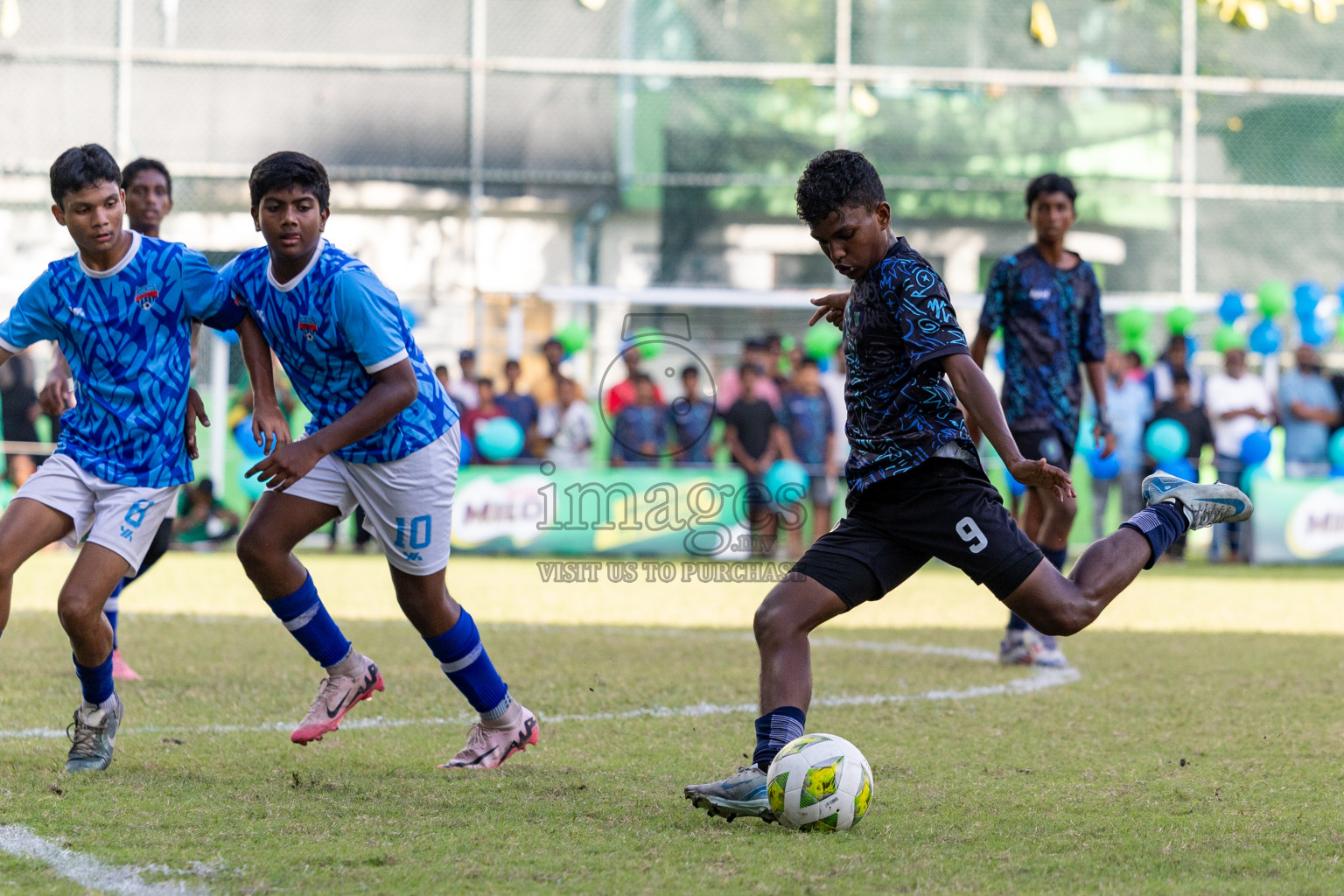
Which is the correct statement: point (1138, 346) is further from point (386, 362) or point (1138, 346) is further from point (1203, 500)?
point (386, 362)

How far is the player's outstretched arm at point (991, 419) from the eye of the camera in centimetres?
380

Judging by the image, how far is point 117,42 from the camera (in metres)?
19.0

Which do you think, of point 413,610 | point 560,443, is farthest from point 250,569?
point 560,443

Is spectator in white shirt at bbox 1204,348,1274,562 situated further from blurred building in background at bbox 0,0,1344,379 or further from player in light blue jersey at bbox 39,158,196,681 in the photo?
player in light blue jersey at bbox 39,158,196,681

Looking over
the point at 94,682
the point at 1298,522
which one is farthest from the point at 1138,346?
the point at 94,682

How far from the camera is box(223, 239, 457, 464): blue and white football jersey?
4.33m

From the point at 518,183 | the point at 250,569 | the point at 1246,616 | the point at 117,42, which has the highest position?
the point at 117,42

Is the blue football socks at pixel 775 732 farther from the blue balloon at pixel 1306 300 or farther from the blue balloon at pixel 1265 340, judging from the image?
the blue balloon at pixel 1306 300

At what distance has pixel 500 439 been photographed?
14.2m

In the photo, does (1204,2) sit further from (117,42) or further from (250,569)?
(250,569)

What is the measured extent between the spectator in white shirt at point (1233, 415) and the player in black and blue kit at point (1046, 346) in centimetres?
831

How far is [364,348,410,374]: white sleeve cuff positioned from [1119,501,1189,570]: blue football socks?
2.20 meters

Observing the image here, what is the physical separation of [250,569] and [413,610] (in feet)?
1.71

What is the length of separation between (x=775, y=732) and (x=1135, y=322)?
518 inches
